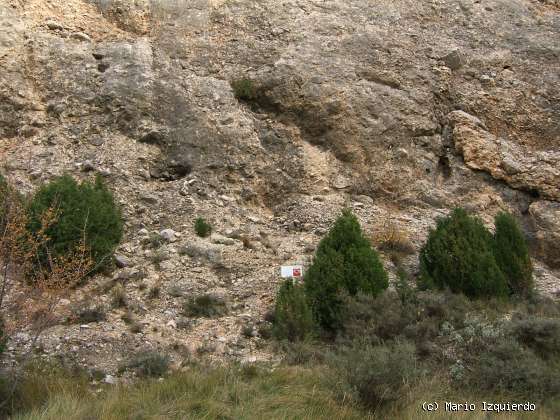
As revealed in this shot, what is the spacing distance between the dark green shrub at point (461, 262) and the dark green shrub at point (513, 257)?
41 centimetres

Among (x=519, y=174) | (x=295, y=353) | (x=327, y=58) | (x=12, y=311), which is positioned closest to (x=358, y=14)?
(x=327, y=58)

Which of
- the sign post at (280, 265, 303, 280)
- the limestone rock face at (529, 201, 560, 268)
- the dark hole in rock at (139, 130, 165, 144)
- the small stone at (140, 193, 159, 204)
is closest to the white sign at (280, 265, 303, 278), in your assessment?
the sign post at (280, 265, 303, 280)

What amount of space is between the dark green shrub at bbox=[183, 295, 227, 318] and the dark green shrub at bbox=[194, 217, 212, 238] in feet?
5.39

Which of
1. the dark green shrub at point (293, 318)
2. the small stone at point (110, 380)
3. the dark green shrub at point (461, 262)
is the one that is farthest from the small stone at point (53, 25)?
the dark green shrub at point (461, 262)

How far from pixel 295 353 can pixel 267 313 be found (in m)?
1.27

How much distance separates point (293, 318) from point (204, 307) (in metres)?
1.45

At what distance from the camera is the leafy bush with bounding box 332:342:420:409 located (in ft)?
20.1

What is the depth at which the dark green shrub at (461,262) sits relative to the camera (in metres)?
9.66

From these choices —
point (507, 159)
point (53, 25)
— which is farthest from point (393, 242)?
point (53, 25)

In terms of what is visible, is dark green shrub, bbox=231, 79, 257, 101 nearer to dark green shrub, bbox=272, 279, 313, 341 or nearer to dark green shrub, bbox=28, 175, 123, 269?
dark green shrub, bbox=28, 175, 123, 269

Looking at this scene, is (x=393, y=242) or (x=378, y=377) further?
(x=393, y=242)

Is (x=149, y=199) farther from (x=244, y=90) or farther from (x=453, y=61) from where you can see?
(x=453, y=61)

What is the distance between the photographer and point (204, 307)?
885cm

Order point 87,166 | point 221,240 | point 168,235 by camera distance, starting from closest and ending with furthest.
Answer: point 168,235 → point 221,240 → point 87,166
